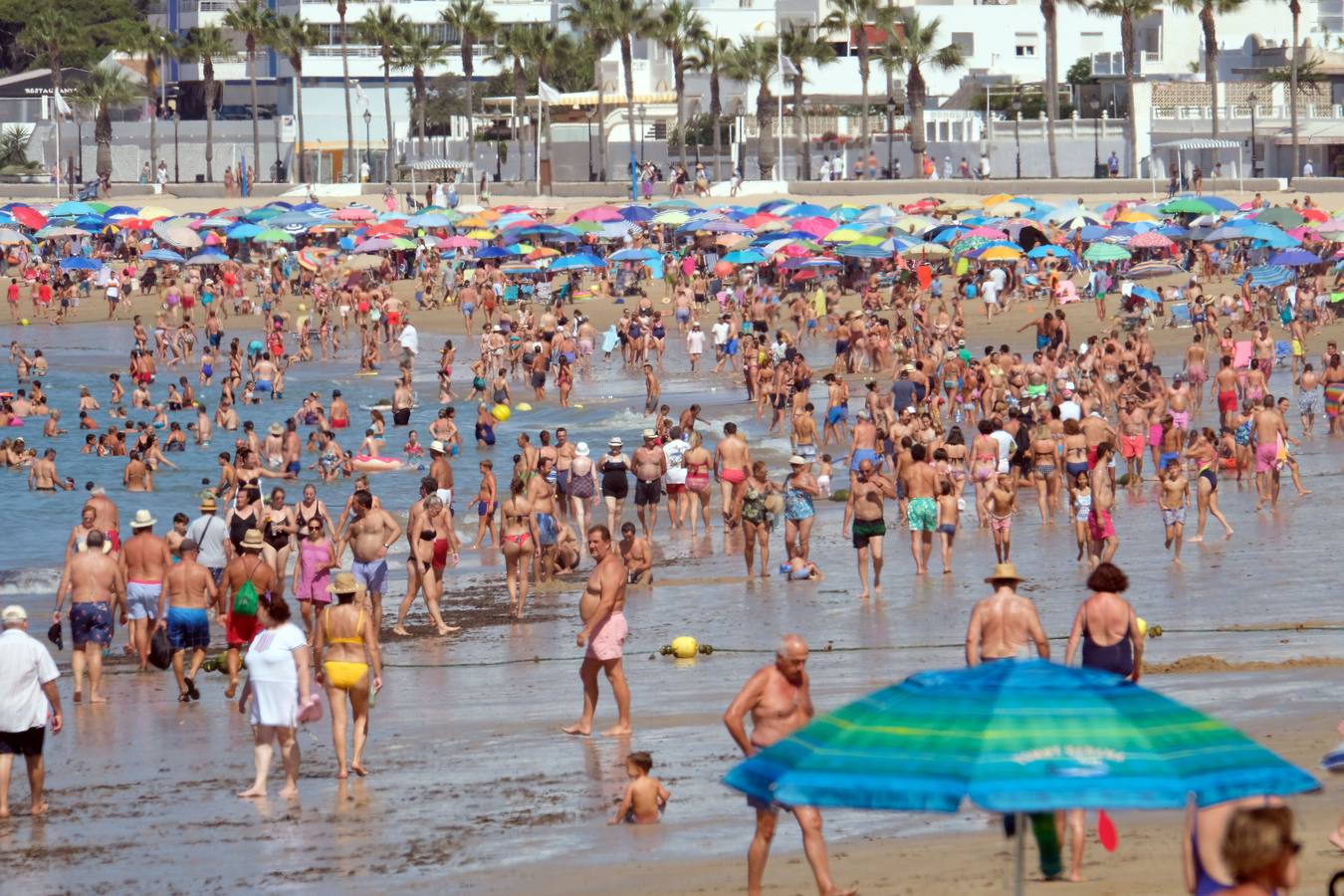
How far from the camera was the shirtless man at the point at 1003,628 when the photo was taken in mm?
8711

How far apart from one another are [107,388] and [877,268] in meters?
16.7

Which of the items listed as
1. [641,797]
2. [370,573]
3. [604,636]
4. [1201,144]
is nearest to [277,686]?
[604,636]

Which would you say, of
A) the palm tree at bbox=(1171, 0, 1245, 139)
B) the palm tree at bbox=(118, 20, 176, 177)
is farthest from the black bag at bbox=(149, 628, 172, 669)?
the palm tree at bbox=(118, 20, 176, 177)

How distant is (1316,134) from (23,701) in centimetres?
5579

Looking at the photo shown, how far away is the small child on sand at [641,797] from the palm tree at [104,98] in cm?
6482

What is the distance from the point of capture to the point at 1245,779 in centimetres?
523

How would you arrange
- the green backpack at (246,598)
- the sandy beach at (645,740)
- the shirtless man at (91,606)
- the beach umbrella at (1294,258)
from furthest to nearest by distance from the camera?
the beach umbrella at (1294,258) → the shirtless man at (91,606) → the green backpack at (246,598) → the sandy beach at (645,740)

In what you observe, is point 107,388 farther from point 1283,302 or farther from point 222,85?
point 222,85

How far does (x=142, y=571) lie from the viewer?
13242 mm

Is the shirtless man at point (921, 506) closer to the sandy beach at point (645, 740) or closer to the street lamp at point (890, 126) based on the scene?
the sandy beach at point (645, 740)

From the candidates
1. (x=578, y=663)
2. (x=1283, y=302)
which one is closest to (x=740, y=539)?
(x=578, y=663)

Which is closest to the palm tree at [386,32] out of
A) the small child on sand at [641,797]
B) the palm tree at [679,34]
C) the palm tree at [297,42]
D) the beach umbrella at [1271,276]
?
the palm tree at [297,42]

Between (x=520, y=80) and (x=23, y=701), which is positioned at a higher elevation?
(x=520, y=80)

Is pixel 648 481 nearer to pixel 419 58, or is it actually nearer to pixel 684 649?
pixel 684 649
